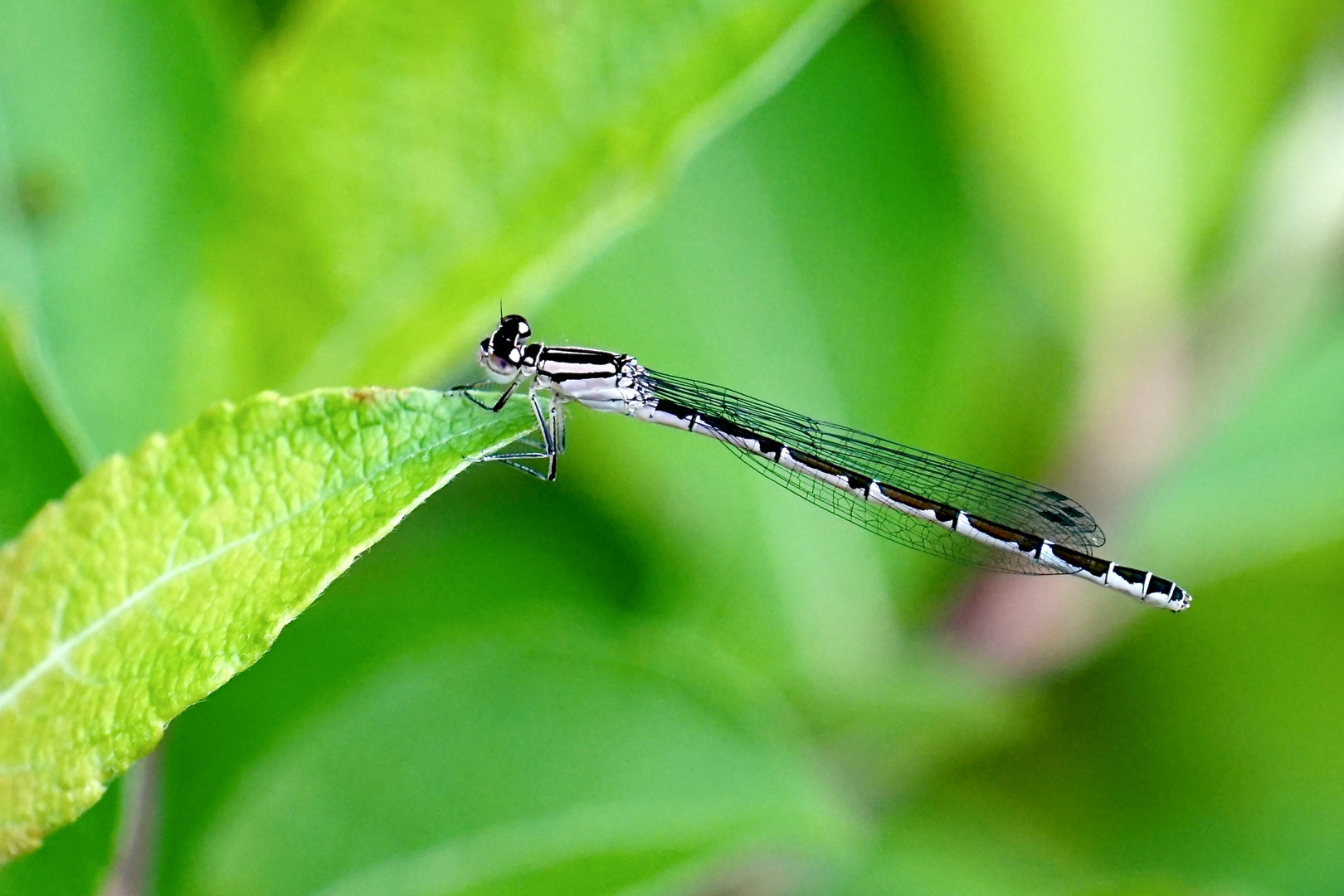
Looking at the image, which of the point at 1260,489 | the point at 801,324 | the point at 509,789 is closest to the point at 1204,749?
the point at 1260,489

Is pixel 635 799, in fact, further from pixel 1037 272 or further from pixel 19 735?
pixel 1037 272

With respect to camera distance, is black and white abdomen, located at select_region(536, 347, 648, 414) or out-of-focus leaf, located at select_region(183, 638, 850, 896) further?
black and white abdomen, located at select_region(536, 347, 648, 414)

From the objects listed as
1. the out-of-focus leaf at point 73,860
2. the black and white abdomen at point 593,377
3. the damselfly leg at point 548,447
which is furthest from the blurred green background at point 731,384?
the damselfly leg at point 548,447

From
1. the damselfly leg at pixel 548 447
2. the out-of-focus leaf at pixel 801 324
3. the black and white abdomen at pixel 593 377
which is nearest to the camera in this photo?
the damselfly leg at pixel 548 447

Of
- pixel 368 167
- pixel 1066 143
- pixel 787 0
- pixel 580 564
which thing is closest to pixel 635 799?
pixel 580 564

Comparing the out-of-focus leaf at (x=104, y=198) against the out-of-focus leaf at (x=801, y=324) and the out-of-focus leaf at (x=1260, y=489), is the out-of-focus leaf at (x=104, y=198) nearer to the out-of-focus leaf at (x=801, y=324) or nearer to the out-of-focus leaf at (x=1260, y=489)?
the out-of-focus leaf at (x=801, y=324)

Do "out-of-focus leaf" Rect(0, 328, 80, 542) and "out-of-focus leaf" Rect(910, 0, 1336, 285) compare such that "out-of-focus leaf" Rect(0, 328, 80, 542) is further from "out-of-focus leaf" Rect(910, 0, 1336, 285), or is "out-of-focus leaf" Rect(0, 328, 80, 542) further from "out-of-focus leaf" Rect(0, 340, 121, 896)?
"out-of-focus leaf" Rect(910, 0, 1336, 285)

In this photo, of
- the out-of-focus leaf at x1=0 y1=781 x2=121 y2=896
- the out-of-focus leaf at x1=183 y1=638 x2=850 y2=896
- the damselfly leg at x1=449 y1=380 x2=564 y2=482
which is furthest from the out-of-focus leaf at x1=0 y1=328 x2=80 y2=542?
the damselfly leg at x1=449 y1=380 x2=564 y2=482
